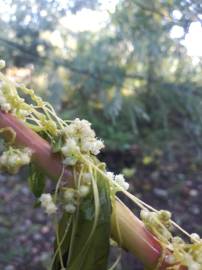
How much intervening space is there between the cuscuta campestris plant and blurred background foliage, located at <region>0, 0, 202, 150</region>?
866 mm

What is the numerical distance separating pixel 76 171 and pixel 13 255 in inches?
51.4

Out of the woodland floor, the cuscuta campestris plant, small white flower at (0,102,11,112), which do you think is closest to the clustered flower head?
the cuscuta campestris plant

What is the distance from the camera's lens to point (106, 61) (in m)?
1.67

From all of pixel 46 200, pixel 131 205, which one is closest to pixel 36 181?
pixel 46 200

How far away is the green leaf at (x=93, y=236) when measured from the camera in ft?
1.05

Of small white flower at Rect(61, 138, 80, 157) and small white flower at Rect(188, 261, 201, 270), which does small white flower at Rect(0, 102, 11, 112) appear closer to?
small white flower at Rect(61, 138, 80, 157)

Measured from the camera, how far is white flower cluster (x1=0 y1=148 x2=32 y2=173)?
307 mm

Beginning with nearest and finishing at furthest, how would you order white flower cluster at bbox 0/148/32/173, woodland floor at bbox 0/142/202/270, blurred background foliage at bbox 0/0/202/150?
white flower cluster at bbox 0/148/32/173
blurred background foliage at bbox 0/0/202/150
woodland floor at bbox 0/142/202/270

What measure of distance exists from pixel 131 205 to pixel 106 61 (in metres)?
0.52

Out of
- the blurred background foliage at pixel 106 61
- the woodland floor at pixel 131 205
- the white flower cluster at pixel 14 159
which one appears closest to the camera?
the white flower cluster at pixel 14 159

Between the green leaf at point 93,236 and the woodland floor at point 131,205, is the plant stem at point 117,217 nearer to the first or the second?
the green leaf at point 93,236

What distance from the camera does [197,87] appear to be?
1594 mm

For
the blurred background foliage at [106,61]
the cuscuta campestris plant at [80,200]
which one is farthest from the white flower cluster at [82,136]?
the blurred background foliage at [106,61]

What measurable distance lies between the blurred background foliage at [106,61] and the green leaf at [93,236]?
2.95ft
